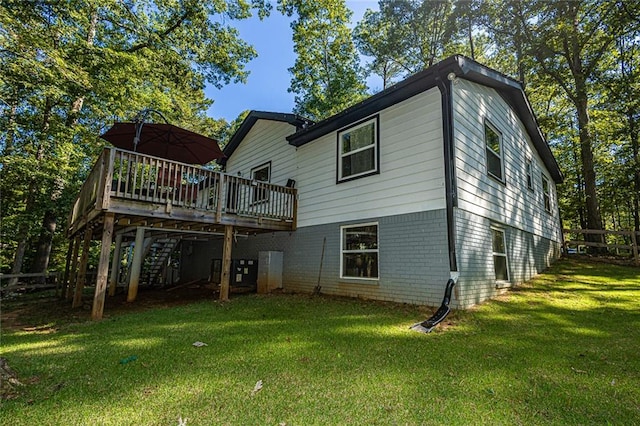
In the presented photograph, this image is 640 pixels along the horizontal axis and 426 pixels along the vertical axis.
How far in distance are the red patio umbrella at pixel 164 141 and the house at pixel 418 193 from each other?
7.41ft

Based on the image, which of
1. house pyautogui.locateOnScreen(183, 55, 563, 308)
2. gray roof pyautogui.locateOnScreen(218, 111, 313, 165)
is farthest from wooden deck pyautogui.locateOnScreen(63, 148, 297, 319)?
gray roof pyautogui.locateOnScreen(218, 111, 313, 165)

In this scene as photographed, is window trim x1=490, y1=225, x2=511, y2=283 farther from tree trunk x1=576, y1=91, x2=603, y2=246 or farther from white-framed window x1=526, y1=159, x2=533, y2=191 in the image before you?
tree trunk x1=576, y1=91, x2=603, y2=246

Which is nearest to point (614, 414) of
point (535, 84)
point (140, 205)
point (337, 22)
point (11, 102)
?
point (140, 205)

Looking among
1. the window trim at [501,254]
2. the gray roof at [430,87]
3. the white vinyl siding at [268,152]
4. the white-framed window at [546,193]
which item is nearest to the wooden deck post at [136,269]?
the white vinyl siding at [268,152]

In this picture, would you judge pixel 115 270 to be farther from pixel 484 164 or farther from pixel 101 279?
pixel 484 164

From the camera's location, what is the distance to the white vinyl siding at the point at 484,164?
255 inches

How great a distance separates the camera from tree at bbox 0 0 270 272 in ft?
32.2

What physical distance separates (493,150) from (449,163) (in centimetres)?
294

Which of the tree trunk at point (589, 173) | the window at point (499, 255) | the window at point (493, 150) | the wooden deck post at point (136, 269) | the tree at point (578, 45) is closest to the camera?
the window at point (499, 255)

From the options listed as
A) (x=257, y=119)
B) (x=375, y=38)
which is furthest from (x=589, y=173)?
(x=257, y=119)

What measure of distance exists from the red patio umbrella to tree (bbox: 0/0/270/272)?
14.7ft

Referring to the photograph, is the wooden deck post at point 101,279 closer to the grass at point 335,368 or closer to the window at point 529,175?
the grass at point 335,368

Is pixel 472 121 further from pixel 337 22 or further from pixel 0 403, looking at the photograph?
pixel 337 22

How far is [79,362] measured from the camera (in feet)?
11.3
